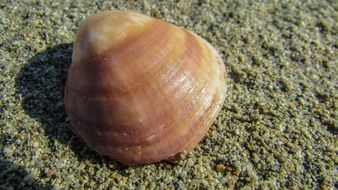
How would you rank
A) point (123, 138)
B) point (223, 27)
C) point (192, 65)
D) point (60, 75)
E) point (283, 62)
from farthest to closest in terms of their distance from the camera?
point (223, 27)
point (283, 62)
point (60, 75)
point (192, 65)
point (123, 138)

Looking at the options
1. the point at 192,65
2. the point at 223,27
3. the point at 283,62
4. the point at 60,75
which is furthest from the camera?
the point at 223,27

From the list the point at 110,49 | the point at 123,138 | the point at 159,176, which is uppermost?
the point at 110,49

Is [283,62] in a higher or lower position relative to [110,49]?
lower

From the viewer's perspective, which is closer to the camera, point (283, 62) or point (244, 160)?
point (244, 160)

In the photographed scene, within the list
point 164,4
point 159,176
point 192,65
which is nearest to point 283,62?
point 192,65

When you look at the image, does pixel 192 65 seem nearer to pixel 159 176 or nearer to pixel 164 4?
pixel 159 176
